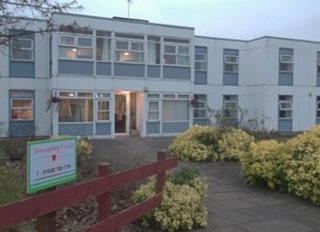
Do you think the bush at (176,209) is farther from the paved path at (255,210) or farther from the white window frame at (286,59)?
the white window frame at (286,59)

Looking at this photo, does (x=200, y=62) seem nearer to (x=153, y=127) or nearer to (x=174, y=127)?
(x=174, y=127)

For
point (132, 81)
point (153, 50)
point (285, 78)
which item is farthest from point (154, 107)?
point (285, 78)

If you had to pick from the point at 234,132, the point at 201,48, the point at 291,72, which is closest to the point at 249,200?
the point at 234,132

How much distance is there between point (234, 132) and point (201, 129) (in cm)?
111

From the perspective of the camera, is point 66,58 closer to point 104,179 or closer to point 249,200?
point 249,200

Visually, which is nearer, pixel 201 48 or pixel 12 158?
pixel 12 158

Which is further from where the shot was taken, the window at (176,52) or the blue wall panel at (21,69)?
the window at (176,52)

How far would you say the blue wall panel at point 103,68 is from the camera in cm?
2097

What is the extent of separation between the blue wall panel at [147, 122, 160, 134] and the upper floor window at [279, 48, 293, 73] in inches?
381

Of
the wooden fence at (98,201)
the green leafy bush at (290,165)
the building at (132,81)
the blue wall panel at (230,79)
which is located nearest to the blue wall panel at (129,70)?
the building at (132,81)

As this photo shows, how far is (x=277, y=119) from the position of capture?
1052 inches

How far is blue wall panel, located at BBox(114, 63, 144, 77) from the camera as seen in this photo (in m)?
21.4

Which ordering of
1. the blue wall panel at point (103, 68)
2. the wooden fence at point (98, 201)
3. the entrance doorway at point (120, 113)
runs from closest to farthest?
1. the wooden fence at point (98, 201)
2. the blue wall panel at point (103, 68)
3. the entrance doorway at point (120, 113)

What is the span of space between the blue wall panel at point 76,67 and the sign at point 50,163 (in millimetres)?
16851
